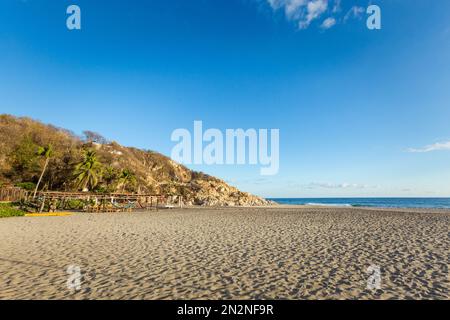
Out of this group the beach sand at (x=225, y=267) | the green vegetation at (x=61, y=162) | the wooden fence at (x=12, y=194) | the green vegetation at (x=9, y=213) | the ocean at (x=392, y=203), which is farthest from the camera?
the ocean at (x=392, y=203)

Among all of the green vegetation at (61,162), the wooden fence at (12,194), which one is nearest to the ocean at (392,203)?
the green vegetation at (61,162)

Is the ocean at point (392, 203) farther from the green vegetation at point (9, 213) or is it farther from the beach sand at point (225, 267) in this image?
the green vegetation at point (9, 213)

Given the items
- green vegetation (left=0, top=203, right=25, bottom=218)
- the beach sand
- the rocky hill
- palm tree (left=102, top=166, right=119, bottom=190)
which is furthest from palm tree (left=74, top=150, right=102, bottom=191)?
the beach sand

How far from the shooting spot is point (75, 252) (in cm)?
905

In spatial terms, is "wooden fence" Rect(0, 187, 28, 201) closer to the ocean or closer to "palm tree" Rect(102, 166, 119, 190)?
"palm tree" Rect(102, 166, 119, 190)

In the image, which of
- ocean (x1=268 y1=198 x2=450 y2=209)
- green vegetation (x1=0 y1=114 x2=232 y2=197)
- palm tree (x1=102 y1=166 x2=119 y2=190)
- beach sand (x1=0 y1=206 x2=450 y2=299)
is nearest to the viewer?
beach sand (x1=0 y1=206 x2=450 y2=299)

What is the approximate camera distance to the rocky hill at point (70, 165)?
37656mm

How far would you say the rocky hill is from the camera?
37656mm

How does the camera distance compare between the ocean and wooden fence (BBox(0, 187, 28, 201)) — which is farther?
the ocean

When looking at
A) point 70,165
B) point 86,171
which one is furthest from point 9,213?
point 70,165

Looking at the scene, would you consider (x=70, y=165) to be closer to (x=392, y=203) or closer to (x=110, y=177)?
(x=110, y=177)

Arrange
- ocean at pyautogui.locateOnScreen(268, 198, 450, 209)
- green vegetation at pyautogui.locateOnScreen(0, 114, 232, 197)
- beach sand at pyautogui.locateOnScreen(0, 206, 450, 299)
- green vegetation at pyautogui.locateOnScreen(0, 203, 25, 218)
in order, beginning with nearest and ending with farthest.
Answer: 1. beach sand at pyautogui.locateOnScreen(0, 206, 450, 299)
2. green vegetation at pyautogui.locateOnScreen(0, 203, 25, 218)
3. green vegetation at pyautogui.locateOnScreen(0, 114, 232, 197)
4. ocean at pyautogui.locateOnScreen(268, 198, 450, 209)
